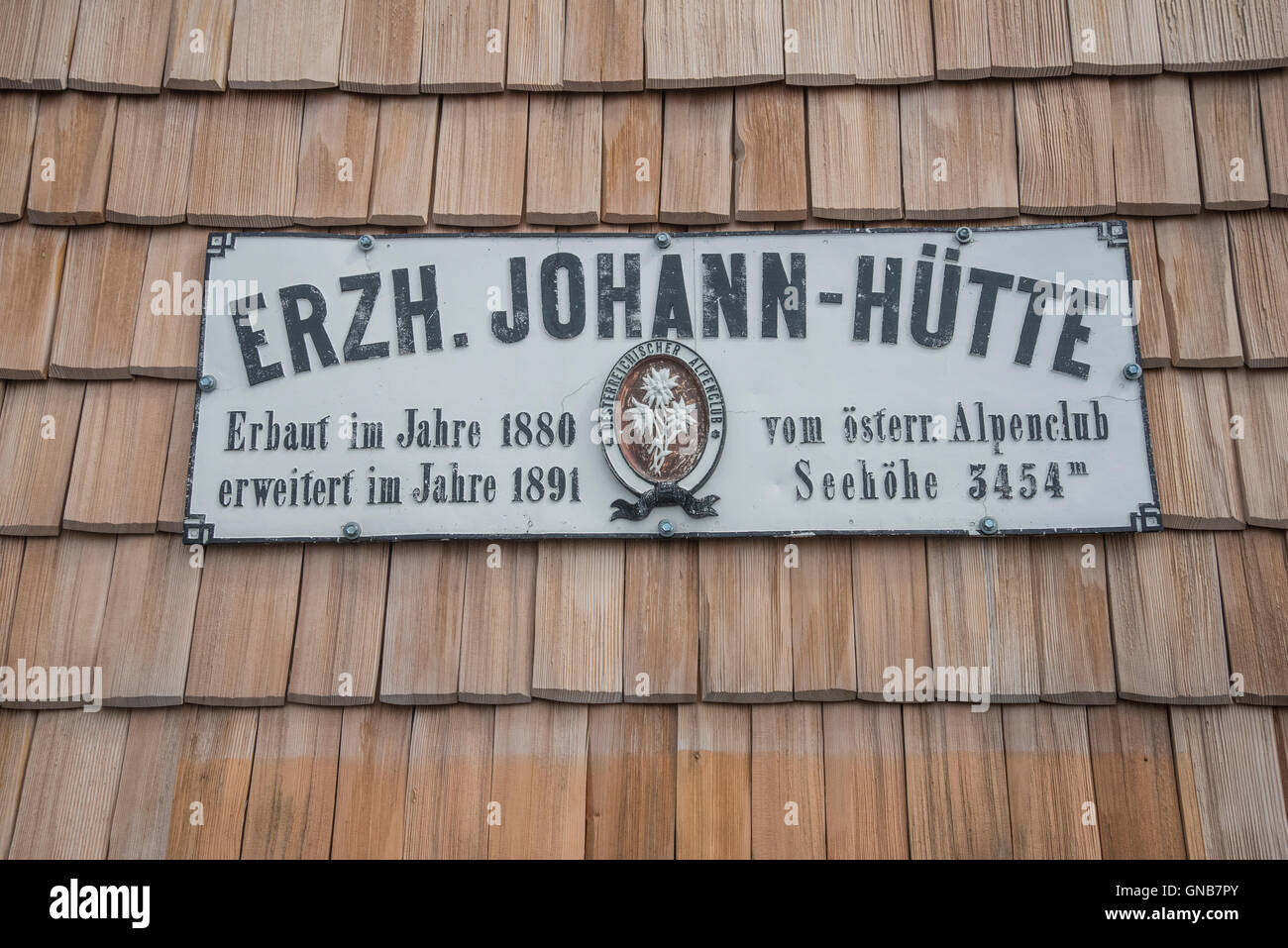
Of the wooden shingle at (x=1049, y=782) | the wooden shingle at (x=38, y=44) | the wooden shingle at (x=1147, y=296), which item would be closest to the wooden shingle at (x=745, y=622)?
the wooden shingle at (x=1049, y=782)

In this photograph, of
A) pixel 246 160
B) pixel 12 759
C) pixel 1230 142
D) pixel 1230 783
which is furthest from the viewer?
pixel 246 160

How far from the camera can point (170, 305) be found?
2.39m

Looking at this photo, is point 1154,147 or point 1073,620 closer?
point 1073,620

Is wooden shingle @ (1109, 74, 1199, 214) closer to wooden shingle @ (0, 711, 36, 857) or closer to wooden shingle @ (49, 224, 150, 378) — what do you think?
wooden shingle @ (49, 224, 150, 378)

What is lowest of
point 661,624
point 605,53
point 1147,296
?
point 661,624

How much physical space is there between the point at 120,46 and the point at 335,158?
720mm

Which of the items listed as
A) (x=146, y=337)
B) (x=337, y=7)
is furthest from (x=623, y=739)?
(x=337, y=7)

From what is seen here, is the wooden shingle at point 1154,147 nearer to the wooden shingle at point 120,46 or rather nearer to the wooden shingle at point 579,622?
the wooden shingle at point 579,622

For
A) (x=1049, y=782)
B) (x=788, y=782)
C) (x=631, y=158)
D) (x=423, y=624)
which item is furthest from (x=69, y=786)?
(x=1049, y=782)

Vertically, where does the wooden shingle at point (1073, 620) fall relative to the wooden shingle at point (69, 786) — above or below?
above

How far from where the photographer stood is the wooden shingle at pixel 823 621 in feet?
7.21

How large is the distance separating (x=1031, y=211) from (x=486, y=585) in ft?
5.81

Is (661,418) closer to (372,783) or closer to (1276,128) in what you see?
(372,783)

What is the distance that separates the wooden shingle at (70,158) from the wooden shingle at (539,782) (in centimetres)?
184
